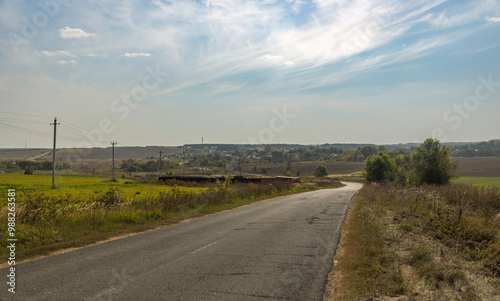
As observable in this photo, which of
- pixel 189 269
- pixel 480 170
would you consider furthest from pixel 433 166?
pixel 480 170

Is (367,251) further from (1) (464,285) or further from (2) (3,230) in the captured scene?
(2) (3,230)

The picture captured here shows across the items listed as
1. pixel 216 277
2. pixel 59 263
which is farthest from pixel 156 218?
pixel 216 277

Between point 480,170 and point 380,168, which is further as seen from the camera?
point 480,170

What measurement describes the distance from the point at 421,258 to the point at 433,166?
39.8 meters

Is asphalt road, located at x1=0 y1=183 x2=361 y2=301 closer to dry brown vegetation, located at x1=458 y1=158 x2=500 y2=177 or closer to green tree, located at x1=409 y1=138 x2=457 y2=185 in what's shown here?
green tree, located at x1=409 y1=138 x2=457 y2=185

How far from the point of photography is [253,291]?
6.73m

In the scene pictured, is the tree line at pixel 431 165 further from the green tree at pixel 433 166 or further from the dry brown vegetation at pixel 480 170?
the dry brown vegetation at pixel 480 170

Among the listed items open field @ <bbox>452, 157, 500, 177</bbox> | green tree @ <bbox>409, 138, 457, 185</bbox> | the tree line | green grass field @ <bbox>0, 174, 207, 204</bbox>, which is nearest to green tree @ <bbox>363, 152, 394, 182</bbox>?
open field @ <bbox>452, 157, 500, 177</bbox>

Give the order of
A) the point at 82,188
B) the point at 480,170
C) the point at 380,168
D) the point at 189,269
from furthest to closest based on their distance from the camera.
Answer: the point at 480,170, the point at 380,168, the point at 82,188, the point at 189,269

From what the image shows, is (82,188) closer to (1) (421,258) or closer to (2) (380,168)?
(1) (421,258)

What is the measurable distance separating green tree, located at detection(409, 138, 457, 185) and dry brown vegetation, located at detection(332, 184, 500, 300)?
102ft

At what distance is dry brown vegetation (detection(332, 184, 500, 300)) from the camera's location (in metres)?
6.78

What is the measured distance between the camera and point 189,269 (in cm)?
820

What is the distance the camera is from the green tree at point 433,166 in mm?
43781
